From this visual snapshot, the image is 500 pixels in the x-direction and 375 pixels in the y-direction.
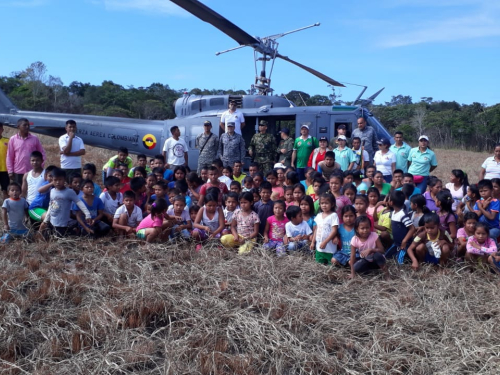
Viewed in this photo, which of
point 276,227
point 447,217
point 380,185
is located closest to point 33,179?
point 276,227

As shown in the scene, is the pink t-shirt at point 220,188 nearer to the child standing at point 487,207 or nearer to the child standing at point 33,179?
the child standing at point 33,179

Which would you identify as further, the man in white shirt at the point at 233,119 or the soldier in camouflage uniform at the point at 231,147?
the man in white shirt at the point at 233,119

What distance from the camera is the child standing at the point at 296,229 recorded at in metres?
5.64

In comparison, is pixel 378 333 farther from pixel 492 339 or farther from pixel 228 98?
pixel 228 98

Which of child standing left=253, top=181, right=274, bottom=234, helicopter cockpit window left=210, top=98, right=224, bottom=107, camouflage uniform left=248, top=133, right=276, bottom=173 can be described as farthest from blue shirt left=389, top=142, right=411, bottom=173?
helicopter cockpit window left=210, top=98, right=224, bottom=107

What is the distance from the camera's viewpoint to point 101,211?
20.7 feet

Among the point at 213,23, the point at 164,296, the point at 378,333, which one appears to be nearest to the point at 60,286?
the point at 164,296

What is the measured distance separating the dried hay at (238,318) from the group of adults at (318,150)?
10.9 feet

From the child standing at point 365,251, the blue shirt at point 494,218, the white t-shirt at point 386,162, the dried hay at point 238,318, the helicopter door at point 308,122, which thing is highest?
the helicopter door at point 308,122

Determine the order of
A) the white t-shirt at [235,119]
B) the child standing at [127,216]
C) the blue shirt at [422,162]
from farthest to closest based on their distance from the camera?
the white t-shirt at [235,119]
the blue shirt at [422,162]
the child standing at [127,216]

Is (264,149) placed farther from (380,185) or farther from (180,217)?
(180,217)

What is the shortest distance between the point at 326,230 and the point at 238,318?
1836 millimetres

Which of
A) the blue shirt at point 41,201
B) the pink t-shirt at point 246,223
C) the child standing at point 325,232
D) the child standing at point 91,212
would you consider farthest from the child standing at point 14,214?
the child standing at point 325,232

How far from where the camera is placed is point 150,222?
598 cm
